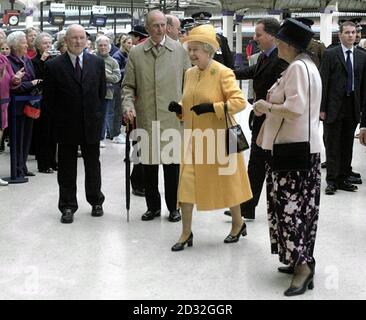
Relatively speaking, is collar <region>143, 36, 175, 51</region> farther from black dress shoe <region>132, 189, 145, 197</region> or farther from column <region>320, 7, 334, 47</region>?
column <region>320, 7, 334, 47</region>

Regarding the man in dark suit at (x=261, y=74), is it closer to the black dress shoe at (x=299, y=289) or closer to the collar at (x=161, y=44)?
the collar at (x=161, y=44)

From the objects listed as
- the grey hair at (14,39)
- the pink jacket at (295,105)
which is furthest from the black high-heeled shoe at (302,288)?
the grey hair at (14,39)

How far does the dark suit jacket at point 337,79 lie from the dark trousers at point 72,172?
2397mm

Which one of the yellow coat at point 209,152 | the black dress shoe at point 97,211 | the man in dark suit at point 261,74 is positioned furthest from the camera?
the black dress shoe at point 97,211

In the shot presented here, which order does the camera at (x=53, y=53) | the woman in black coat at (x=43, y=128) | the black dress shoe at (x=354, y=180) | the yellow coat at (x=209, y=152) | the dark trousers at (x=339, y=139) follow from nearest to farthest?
the yellow coat at (x=209, y=152), the dark trousers at (x=339, y=139), the black dress shoe at (x=354, y=180), the woman in black coat at (x=43, y=128), the camera at (x=53, y=53)

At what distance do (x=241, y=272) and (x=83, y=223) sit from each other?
5.49 ft

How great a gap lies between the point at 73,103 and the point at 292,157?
2.20 metres

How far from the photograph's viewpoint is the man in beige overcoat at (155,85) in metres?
4.79

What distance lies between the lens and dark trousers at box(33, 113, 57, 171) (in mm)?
7004

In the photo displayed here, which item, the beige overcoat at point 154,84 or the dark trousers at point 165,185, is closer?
the beige overcoat at point 154,84

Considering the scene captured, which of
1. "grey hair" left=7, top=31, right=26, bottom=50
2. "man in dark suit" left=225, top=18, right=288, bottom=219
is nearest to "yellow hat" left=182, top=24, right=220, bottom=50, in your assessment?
"man in dark suit" left=225, top=18, right=288, bottom=219

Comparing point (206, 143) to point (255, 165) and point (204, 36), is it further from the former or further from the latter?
point (255, 165)

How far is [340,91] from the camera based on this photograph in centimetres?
594
